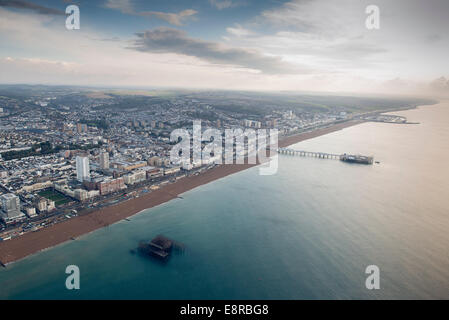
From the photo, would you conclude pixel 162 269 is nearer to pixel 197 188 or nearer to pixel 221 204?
pixel 221 204

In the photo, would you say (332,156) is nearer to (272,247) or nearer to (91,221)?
(272,247)

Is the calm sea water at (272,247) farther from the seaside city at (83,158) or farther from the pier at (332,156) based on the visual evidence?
the pier at (332,156)

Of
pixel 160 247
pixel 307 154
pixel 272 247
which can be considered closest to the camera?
pixel 160 247

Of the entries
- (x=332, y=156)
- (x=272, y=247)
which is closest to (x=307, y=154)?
(x=332, y=156)

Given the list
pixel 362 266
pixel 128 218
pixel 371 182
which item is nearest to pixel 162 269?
pixel 128 218

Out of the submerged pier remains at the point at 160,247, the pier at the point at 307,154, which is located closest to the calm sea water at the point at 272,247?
the submerged pier remains at the point at 160,247

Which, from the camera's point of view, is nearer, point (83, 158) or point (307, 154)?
point (83, 158)
